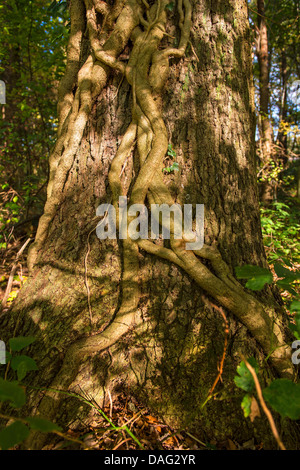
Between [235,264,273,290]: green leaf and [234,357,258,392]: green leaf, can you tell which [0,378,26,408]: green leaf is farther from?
[235,264,273,290]: green leaf

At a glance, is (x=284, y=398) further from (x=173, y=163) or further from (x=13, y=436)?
(x=173, y=163)

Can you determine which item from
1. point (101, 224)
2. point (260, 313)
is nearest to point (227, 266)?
point (260, 313)

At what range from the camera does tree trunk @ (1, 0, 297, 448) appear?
1439 millimetres

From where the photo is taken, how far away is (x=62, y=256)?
1.74 meters

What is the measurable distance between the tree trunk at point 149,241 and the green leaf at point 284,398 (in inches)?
12.8

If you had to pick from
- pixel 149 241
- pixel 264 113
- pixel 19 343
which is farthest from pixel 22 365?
pixel 264 113

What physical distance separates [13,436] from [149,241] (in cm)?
105

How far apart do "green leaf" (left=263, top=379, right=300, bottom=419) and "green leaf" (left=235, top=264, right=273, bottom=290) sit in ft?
1.22

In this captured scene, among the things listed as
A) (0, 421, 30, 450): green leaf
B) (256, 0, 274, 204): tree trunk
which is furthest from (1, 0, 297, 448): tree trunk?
(256, 0, 274, 204): tree trunk

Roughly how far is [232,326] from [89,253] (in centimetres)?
92

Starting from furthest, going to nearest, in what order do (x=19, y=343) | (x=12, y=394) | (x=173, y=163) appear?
1. (x=173, y=163)
2. (x=19, y=343)
3. (x=12, y=394)

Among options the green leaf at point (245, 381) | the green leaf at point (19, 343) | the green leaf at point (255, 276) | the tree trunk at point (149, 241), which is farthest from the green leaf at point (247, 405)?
the green leaf at point (19, 343)

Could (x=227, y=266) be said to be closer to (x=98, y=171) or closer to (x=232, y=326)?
(x=232, y=326)

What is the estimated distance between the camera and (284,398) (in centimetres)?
101
